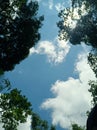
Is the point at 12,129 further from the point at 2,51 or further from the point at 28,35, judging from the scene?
the point at 28,35

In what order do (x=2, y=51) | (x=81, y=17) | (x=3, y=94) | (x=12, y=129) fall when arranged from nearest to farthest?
(x=12, y=129) < (x=3, y=94) < (x=2, y=51) < (x=81, y=17)

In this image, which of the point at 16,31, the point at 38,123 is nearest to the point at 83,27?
the point at 16,31

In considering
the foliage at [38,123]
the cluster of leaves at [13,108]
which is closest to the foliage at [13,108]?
the cluster of leaves at [13,108]

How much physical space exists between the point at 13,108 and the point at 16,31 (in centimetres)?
931

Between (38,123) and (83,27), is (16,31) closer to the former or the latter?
(83,27)

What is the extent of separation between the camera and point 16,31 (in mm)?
35500

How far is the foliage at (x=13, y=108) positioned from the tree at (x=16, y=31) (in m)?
4.59

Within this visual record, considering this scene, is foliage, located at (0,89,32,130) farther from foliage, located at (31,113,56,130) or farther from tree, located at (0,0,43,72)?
foliage, located at (31,113,56,130)

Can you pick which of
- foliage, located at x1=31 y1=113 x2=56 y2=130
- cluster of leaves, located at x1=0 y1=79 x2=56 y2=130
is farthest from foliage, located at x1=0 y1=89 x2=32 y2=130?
foliage, located at x1=31 y1=113 x2=56 y2=130

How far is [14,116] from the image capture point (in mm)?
28844

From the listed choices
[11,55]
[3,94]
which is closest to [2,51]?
[11,55]

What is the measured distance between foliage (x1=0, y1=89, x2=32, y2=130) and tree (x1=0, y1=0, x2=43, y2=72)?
4.59 metres

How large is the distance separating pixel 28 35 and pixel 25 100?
A: 9.14 metres

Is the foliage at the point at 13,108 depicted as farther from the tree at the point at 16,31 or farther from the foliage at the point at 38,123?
the foliage at the point at 38,123
